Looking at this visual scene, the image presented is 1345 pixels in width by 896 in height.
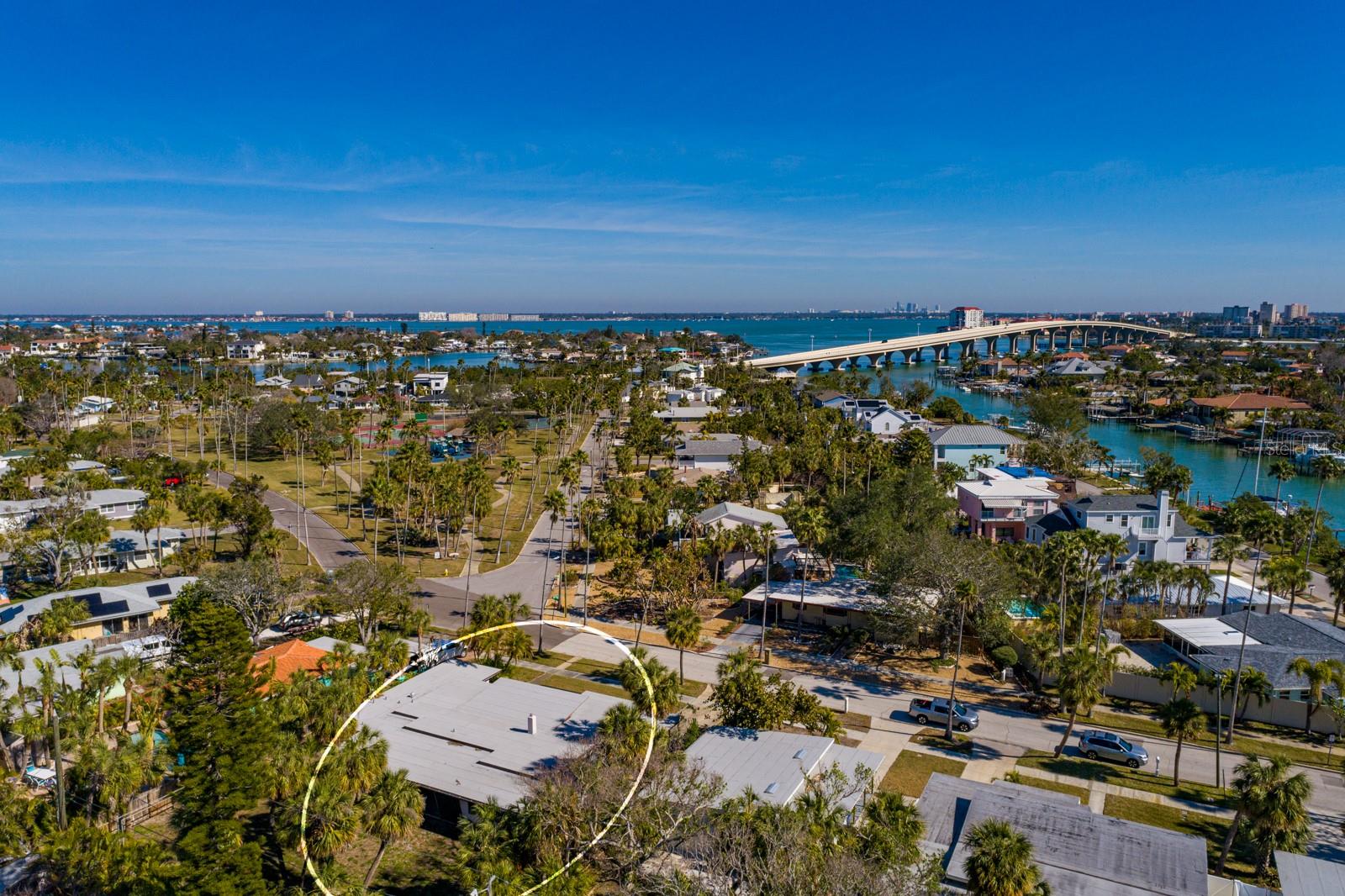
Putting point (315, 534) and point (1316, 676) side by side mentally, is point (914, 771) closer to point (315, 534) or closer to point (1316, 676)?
point (1316, 676)

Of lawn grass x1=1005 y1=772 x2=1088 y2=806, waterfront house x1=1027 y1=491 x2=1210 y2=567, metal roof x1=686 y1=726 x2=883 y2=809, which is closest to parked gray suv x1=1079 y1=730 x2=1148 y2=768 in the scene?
lawn grass x1=1005 y1=772 x2=1088 y2=806

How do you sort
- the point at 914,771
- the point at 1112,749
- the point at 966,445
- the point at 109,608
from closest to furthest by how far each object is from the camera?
the point at 914,771
the point at 1112,749
the point at 109,608
the point at 966,445

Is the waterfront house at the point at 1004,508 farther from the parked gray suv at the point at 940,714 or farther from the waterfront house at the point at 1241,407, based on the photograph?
the waterfront house at the point at 1241,407

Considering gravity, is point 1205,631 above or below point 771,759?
below

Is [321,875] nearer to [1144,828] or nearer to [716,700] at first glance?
[716,700]

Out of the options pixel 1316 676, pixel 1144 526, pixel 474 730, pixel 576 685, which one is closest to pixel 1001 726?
pixel 1316 676

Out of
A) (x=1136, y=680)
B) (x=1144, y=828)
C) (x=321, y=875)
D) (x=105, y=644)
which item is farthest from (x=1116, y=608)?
(x=105, y=644)
